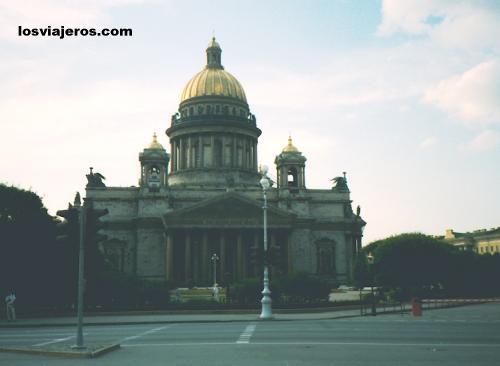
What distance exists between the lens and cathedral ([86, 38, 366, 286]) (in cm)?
7669

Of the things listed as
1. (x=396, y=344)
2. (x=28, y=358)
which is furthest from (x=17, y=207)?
(x=396, y=344)

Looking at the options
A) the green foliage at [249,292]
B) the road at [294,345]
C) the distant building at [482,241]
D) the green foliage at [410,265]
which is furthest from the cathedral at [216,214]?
the distant building at [482,241]

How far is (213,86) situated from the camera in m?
95.6

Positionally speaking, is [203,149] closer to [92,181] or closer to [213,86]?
[213,86]

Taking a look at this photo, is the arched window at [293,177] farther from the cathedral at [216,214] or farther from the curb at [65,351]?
the curb at [65,351]

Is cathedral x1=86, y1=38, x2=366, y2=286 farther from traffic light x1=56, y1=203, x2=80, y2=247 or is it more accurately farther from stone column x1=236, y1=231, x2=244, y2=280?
traffic light x1=56, y1=203, x2=80, y2=247

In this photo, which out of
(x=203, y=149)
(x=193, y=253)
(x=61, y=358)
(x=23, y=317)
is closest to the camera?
(x=61, y=358)

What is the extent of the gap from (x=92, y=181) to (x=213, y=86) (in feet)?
86.0

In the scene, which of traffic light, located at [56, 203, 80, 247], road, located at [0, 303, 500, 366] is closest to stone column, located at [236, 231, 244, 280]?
road, located at [0, 303, 500, 366]

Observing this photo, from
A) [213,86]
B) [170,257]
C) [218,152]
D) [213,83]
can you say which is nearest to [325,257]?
[170,257]

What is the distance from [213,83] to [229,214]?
1115 inches

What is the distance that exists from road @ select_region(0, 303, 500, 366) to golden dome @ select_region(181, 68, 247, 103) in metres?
72.3

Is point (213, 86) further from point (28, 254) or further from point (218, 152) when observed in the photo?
point (28, 254)

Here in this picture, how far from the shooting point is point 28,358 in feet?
54.1
